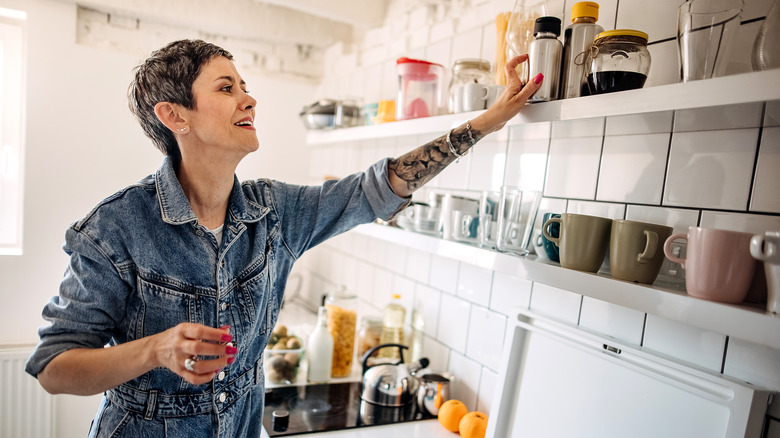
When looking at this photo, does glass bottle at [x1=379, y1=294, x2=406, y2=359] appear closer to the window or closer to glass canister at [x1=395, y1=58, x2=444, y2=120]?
glass canister at [x1=395, y1=58, x2=444, y2=120]

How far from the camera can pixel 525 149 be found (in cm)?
146

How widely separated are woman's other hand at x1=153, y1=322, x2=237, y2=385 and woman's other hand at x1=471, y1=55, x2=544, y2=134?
0.69 m

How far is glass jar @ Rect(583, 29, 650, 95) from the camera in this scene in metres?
0.94

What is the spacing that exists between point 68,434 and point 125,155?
1.23 m

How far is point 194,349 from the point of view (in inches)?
32.5

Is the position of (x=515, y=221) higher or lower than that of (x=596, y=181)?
lower

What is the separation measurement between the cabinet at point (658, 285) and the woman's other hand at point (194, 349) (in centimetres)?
63

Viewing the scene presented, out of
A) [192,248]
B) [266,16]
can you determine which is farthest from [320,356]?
→ [266,16]

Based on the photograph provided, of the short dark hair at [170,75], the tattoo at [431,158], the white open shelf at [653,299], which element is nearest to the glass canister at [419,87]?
the tattoo at [431,158]

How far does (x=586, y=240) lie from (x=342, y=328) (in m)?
1.14

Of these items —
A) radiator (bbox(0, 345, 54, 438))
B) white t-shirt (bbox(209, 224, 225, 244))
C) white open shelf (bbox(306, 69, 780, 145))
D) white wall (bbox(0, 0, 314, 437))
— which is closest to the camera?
white open shelf (bbox(306, 69, 780, 145))

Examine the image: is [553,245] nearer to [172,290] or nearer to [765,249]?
[765,249]

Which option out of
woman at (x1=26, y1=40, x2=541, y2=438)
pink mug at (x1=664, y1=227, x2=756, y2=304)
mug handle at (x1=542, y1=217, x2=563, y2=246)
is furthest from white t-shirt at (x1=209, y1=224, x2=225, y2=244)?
pink mug at (x1=664, y1=227, x2=756, y2=304)

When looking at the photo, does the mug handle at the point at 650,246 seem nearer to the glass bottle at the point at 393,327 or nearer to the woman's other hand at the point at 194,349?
the woman's other hand at the point at 194,349
